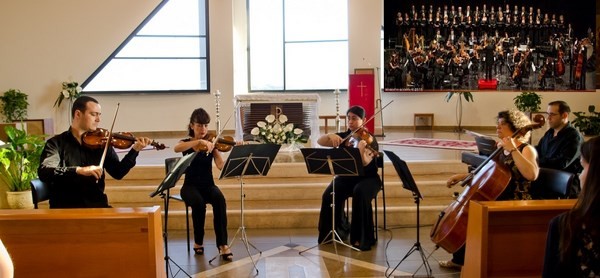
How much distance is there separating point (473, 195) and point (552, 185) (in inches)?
38.8

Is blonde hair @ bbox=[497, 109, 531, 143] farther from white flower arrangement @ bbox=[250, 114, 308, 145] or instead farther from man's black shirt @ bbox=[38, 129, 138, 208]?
white flower arrangement @ bbox=[250, 114, 308, 145]

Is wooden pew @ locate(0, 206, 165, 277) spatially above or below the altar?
below

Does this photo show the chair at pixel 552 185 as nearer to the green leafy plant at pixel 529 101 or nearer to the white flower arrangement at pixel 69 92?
the green leafy plant at pixel 529 101

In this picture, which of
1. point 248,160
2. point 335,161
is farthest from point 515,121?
point 248,160

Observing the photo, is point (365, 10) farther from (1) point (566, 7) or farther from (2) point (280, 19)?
(1) point (566, 7)

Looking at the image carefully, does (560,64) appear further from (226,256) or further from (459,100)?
(226,256)

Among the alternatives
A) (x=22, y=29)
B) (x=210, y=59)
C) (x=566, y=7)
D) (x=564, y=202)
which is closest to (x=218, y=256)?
(x=564, y=202)

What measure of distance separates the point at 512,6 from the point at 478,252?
11.2m

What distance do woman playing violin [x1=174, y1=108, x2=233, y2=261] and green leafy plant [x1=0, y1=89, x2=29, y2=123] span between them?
300 inches

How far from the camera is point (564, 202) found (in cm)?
365

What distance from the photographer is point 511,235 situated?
12.1ft

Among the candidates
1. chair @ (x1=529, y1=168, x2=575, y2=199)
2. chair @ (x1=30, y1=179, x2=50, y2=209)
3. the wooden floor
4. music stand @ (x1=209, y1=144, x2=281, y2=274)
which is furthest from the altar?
chair @ (x1=529, y1=168, x2=575, y2=199)

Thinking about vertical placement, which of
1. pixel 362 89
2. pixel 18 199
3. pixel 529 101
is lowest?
pixel 18 199

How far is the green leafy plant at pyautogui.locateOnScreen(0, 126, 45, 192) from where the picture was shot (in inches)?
248
